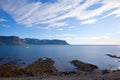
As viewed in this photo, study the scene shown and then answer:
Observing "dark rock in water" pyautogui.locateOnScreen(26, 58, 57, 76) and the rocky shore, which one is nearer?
the rocky shore

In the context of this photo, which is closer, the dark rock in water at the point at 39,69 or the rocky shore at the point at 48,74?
the rocky shore at the point at 48,74

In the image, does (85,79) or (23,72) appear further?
(23,72)

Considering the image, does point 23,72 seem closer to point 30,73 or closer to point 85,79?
point 30,73

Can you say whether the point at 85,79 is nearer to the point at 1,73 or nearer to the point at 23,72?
the point at 23,72

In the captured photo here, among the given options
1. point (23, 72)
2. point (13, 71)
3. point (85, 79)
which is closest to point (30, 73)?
point (23, 72)

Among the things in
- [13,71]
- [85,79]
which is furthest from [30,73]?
[85,79]

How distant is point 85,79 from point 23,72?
62.3 ft

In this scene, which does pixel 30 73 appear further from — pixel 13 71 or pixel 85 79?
pixel 85 79

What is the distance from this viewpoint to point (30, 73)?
41125 millimetres

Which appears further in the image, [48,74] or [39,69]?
[39,69]

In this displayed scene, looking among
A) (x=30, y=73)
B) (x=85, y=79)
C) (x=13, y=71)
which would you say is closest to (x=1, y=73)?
(x=13, y=71)

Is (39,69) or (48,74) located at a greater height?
(39,69)

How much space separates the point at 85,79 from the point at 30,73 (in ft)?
55.6

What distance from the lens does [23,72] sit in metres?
41.9
